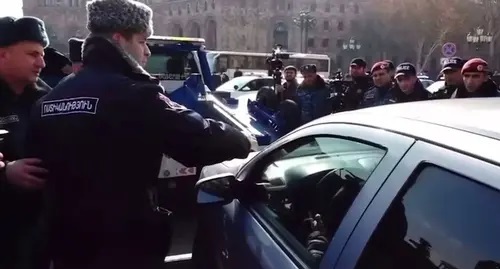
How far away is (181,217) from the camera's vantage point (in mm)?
6027

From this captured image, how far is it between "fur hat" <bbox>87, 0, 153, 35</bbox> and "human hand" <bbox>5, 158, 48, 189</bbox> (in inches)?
20.8

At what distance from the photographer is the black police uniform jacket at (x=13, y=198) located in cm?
238

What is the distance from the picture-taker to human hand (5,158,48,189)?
213 centimetres

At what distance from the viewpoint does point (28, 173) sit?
2141mm

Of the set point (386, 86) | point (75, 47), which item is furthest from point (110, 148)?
point (386, 86)

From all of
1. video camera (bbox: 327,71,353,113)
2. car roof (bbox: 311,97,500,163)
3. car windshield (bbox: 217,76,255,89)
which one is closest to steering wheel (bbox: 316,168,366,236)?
Result: car roof (bbox: 311,97,500,163)

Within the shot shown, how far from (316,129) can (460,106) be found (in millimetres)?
536

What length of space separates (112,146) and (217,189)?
34.7 inches

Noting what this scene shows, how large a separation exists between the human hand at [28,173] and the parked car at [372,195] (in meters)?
0.85

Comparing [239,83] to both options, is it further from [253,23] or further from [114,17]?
[253,23]

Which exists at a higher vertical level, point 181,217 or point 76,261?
point 76,261

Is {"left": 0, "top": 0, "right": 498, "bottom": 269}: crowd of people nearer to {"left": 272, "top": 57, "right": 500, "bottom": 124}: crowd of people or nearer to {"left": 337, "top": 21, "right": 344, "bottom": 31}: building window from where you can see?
{"left": 272, "top": 57, "right": 500, "bottom": 124}: crowd of people

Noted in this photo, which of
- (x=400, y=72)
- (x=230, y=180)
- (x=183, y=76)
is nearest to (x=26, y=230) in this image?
(x=230, y=180)

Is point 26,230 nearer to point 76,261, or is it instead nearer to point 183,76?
point 76,261
